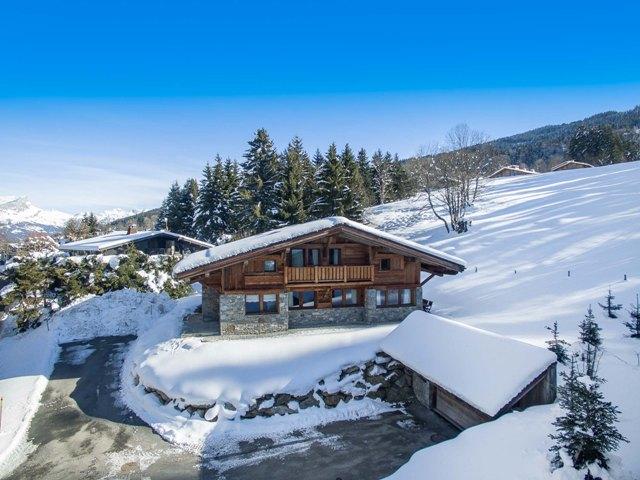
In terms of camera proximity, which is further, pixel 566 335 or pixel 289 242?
pixel 289 242

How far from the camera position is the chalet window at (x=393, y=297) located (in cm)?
2327

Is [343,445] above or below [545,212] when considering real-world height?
below

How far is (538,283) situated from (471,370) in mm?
13810

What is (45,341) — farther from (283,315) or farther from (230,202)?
(230,202)

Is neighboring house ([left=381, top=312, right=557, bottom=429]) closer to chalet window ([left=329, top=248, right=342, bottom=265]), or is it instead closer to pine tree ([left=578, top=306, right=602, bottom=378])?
pine tree ([left=578, top=306, right=602, bottom=378])

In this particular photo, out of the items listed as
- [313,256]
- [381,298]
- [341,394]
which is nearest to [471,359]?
[341,394]

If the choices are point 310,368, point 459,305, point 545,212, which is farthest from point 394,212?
point 310,368

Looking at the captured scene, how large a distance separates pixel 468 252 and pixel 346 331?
15641 mm

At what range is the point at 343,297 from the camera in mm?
23141

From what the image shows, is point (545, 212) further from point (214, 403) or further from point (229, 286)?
point (214, 403)

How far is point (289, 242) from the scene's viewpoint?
2070 cm

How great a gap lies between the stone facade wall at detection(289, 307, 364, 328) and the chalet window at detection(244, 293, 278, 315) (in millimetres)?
1177

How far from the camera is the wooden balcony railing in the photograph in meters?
21.7

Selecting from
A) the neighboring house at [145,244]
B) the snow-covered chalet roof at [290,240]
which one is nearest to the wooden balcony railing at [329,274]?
the snow-covered chalet roof at [290,240]
